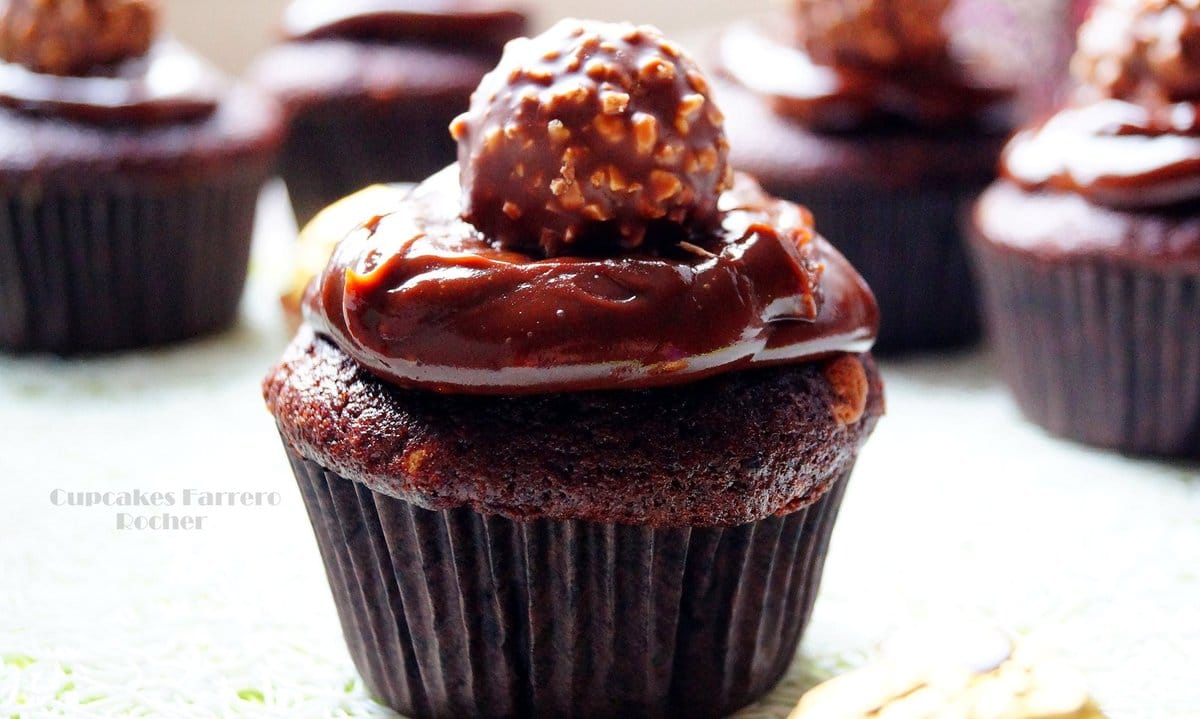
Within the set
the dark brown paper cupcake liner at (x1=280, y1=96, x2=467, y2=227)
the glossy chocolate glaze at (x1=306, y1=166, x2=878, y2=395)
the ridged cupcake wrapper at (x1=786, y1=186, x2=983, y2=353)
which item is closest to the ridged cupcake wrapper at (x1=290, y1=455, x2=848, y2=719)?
the glossy chocolate glaze at (x1=306, y1=166, x2=878, y2=395)

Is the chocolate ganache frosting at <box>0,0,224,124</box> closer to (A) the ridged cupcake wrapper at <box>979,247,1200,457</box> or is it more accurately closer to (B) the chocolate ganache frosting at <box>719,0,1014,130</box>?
(B) the chocolate ganache frosting at <box>719,0,1014,130</box>

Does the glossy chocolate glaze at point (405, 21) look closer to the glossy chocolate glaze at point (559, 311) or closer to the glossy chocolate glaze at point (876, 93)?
the glossy chocolate glaze at point (876, 93)

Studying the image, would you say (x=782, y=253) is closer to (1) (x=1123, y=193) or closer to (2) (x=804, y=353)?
(2) (x=804, y=353)

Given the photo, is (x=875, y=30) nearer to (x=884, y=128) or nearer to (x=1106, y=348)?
(x=884, y=128)

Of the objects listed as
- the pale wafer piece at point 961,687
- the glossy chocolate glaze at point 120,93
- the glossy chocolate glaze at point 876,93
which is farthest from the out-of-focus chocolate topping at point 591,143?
the glossy chocolate glaze at point 120,93

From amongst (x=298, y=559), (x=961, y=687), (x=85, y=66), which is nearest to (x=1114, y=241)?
(x=961, y=687)

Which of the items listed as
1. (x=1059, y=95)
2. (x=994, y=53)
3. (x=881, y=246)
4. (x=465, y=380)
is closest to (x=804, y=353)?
(x=465, y=380)
